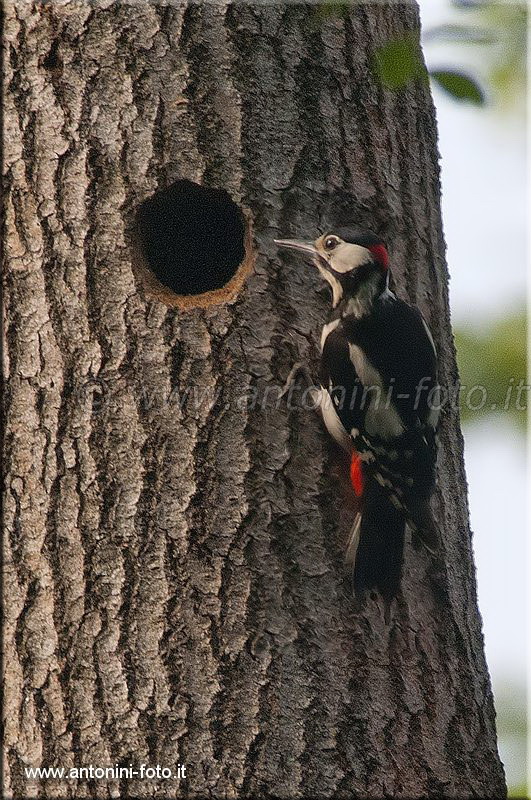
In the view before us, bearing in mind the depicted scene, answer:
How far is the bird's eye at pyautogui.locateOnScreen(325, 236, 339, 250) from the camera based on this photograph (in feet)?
8.64

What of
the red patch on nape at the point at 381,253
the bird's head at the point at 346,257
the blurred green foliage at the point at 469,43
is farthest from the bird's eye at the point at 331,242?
the blurred green foliage at the point at 469,43

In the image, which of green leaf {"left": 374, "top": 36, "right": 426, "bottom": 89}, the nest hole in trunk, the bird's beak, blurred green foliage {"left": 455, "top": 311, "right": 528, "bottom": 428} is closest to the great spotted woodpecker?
the bird's beak

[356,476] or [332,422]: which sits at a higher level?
[332,422]

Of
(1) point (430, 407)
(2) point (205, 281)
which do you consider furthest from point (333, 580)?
(2) point (205, 281)

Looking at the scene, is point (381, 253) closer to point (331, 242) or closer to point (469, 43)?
point (331, 242)

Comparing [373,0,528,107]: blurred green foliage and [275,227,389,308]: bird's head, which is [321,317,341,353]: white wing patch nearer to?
[275,227,389,308]: bird's head

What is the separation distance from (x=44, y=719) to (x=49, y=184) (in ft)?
4.28

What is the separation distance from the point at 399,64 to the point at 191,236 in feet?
4.54

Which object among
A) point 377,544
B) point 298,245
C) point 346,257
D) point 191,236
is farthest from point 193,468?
point 191,236

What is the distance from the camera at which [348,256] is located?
109 inches

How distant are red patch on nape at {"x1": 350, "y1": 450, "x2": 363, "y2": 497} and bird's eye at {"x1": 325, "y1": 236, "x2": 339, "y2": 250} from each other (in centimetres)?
56

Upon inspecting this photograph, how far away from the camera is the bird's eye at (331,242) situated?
2635mm

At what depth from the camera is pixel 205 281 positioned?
311cm

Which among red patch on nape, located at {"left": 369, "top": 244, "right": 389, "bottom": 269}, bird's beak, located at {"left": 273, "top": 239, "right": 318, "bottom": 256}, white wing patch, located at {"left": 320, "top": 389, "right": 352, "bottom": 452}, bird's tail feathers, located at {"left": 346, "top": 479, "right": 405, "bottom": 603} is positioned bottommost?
bird's tail feathers, located at {"left": 346, "top": 479, "right": 405, "bottom": 603}
